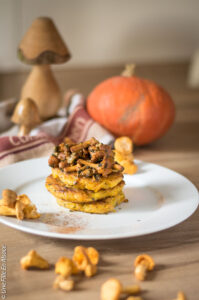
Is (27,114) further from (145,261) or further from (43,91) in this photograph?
(145,261)

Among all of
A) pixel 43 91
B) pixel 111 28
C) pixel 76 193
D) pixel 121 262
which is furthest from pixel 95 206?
pixel 111 28

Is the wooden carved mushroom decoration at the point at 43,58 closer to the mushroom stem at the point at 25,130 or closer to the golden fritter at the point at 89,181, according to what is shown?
the mushroom stem at the point at 25,130

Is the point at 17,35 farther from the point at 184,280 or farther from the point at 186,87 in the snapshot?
the point at 184,280

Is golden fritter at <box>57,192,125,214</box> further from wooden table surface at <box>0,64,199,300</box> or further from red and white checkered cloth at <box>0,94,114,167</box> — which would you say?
red and white checkered cloth at <box>0,94,114,167</box>

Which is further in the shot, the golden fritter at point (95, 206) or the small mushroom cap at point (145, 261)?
the golden fritter at point (95, 206)

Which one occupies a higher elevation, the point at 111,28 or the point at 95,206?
the point at 111,28

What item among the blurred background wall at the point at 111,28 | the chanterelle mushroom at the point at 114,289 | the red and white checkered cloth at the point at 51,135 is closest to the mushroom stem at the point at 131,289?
the chanterelle mushroom at the point at 114,289

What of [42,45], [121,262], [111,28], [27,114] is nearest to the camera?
[121,262]
